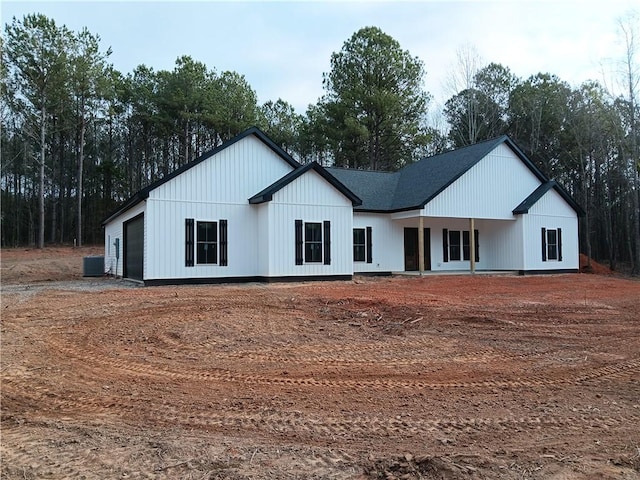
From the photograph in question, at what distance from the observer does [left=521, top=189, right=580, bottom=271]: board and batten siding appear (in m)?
21.9

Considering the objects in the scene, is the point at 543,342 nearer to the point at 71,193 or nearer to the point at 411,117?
the point at 411,117

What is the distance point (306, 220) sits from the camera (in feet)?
54.0

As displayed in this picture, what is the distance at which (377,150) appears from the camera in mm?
34344

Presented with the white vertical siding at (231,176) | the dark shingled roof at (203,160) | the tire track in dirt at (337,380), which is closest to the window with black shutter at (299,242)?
the white vertical siding at (231,176)

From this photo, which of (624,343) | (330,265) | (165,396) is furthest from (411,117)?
(165,396)

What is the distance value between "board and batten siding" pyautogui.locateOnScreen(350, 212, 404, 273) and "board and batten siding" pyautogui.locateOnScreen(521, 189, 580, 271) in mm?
5744

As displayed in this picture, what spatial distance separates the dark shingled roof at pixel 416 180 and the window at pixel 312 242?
12.5ft

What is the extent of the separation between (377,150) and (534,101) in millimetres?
11861

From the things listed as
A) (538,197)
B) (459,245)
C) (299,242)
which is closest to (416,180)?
(459,245)

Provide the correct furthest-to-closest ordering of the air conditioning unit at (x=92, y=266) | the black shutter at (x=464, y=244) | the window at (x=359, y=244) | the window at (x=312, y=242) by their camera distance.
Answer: the black shutter at (x=464, y=244), the air conditioning unit at (x=92, y=266), the window at (x=359, y=244), the window at (x=312, y=242)

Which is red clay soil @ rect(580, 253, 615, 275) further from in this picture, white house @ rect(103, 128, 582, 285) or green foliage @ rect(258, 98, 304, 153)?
green foliage @ rect(258, 98, 304, 153)

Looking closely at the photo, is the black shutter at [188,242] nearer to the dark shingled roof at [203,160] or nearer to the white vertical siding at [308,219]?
the dark shingled roof at [203,160]

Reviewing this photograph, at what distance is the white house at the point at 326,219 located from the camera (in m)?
15.5

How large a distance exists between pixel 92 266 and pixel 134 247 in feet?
15.0
